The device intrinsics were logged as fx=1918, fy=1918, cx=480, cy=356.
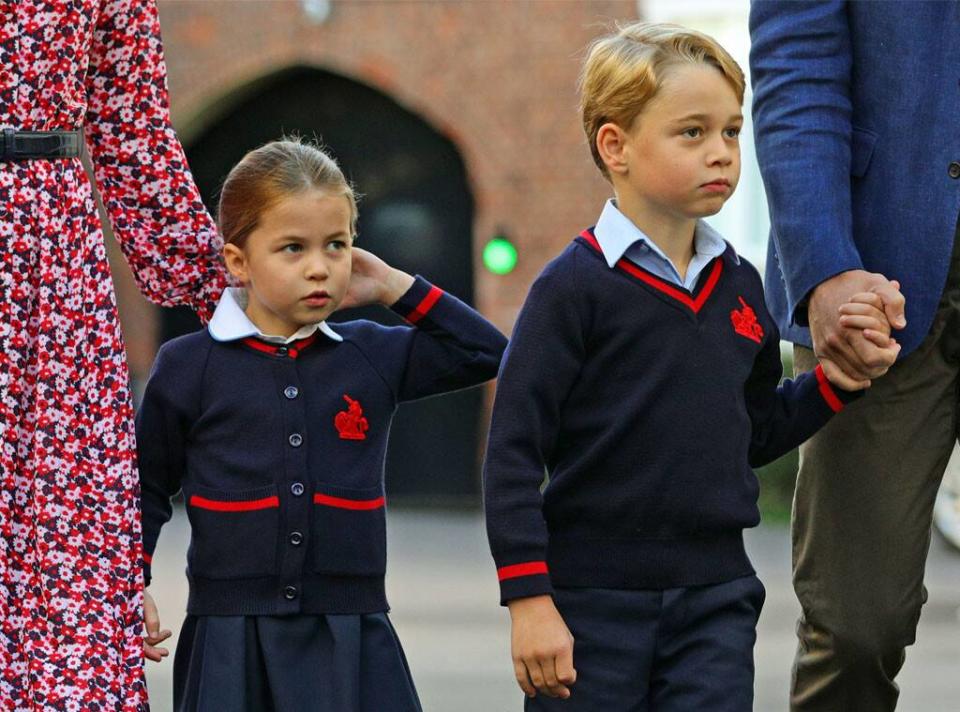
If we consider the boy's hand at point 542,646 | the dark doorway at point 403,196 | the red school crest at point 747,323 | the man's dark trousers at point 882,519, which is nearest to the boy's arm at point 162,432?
the boy's hand at point 542,646

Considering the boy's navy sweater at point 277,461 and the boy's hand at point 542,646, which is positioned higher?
the boy's navy sweater at point 277,461

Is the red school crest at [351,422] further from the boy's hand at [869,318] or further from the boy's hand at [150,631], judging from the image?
the boy's hand at [869,318]

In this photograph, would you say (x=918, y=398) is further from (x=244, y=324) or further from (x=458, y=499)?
(x=458, y=499)

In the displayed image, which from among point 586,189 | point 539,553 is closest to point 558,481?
point 539,553

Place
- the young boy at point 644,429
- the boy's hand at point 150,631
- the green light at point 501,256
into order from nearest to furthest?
the young boy at point 644,429
the boy's hand at point 150,631
the green light at point 501,256

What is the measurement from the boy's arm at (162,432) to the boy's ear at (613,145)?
2.84 feet

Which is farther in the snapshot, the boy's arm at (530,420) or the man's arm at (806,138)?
the man's arm at (806,138)

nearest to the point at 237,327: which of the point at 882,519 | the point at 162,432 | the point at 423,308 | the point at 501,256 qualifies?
the point at 162,432

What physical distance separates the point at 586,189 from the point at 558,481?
8.71 metres

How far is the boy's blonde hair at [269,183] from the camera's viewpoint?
3.60 meters

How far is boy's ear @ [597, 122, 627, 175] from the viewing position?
11.3ft

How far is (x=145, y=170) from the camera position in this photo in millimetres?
3760

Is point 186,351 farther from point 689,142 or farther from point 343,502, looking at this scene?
point 689,142

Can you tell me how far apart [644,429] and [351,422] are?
594mm
